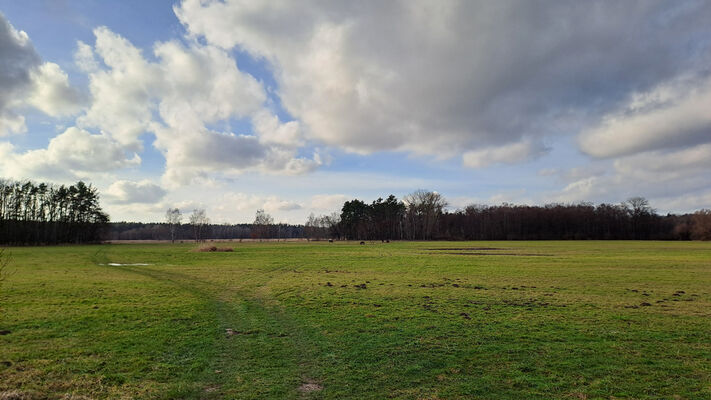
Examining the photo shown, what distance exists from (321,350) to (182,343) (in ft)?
12.6

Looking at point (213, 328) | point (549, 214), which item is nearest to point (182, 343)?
point (213, 328)

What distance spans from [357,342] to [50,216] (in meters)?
118

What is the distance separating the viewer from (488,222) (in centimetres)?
14762

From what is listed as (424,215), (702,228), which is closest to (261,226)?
(424,215)

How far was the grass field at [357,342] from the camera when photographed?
6.92 meters

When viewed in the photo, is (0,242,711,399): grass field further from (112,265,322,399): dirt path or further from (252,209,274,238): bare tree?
(252,209,274,238): bare tree

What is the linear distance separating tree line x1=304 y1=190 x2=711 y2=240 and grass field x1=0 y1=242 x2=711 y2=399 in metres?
123

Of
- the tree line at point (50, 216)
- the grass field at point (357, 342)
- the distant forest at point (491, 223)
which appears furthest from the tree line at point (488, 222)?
the grass field at point (357, 342)

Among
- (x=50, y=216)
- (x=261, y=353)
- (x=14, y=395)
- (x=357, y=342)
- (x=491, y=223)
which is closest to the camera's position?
(x=14, y=395)

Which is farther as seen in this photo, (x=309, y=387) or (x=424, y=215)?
(x=424, y=215)

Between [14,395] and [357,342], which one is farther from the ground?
[14,395]

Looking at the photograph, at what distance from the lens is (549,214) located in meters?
148

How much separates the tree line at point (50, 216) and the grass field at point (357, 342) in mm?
91562

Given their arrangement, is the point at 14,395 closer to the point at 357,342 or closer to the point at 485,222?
the point at 357,342
